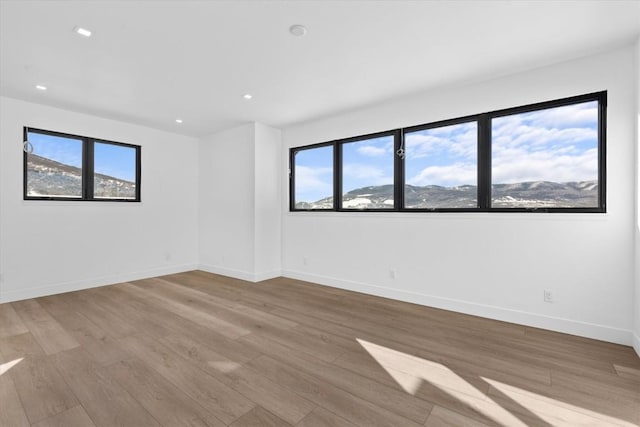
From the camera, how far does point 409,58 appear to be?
2766 millimetres

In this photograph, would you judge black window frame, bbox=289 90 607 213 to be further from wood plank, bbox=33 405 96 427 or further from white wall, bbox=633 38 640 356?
wood plank, bbox=33 405 96 427

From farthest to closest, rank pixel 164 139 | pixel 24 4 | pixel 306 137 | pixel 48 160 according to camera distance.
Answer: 1. pixel 164 139
2. pixel 306 137
3. pixel 48 160
4. pixel 24 4

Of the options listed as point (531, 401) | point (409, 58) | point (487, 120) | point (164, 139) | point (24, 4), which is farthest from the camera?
point (164, 139)

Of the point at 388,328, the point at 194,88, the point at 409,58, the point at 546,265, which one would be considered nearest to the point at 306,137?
the point at 194,88

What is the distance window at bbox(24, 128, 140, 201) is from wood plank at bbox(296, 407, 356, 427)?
4.51m

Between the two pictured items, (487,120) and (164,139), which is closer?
A: (487,120)

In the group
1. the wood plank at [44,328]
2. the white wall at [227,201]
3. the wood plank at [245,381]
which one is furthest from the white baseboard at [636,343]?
the wood plank at [44,328]

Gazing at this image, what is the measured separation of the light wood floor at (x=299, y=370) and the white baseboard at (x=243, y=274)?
1283 mm

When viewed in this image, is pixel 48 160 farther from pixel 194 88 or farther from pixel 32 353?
pixel 32 353

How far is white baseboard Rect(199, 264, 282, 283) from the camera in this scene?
15.6 ft

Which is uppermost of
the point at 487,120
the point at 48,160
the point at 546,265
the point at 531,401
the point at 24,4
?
the point at 24,4

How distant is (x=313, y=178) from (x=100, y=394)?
373cm

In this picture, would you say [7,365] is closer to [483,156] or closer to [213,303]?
[213,303]

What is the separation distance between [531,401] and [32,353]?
11.8ft
